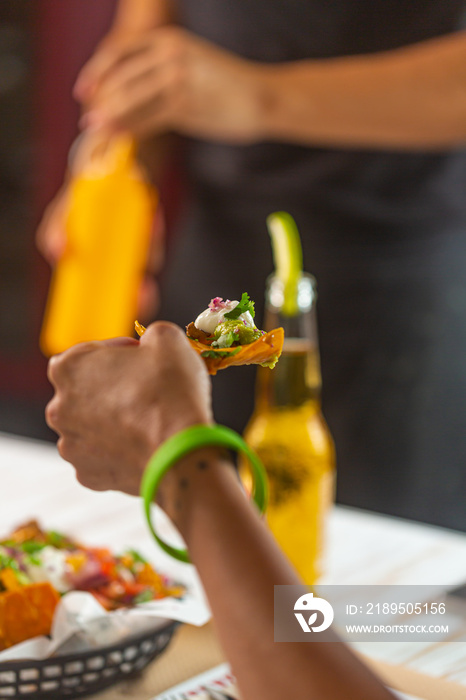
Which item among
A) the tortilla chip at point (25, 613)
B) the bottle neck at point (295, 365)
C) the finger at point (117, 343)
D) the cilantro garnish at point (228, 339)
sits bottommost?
the tortilla chip at point (25, 613)

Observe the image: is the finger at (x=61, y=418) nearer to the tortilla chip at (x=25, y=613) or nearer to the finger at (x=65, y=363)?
the finger at (x=65, y=363)

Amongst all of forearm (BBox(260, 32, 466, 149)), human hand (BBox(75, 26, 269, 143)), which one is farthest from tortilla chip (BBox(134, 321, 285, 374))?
forearm (BBox(260, 32, 466, 149))

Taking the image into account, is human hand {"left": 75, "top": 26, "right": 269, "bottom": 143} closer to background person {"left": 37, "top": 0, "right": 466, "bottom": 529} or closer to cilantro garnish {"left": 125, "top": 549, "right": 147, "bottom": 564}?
background person {"left": 37, "top": 0, "right": 466, "bottom": 529}

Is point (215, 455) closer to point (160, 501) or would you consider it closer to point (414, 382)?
point (160, 501)

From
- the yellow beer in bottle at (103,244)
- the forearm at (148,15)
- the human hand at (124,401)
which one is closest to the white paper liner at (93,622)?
the human hand at (124,401)

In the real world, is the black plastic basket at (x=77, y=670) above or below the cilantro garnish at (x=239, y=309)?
below

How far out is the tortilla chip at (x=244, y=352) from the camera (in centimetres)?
45

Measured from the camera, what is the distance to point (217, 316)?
0.46 metres

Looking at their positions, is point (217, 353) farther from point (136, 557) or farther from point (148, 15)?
point (148, 15)

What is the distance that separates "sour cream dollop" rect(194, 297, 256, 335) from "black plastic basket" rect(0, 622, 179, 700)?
24cm

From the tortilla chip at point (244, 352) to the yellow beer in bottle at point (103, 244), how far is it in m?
0.67

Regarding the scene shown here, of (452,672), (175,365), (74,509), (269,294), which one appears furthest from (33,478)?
(175,365)

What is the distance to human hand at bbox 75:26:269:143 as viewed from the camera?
1.18 meters

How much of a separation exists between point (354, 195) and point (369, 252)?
0.11m
